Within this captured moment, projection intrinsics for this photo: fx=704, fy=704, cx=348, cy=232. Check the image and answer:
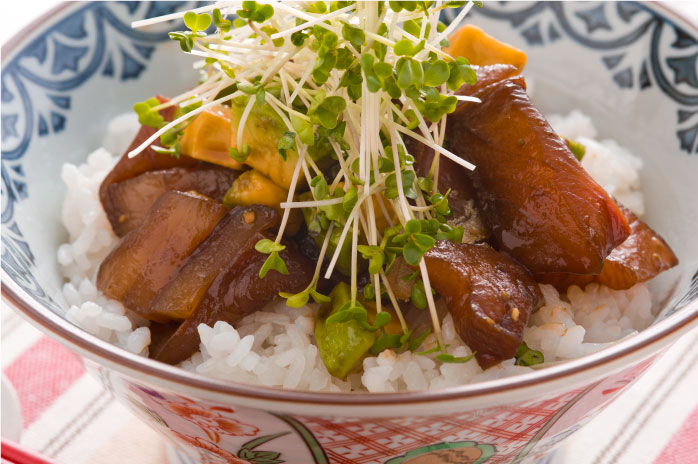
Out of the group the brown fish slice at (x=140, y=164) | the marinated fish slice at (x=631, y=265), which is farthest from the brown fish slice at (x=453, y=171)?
the brown fish slice at (x=140, y=164)

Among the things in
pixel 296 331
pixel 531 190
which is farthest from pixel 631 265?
pixel 296 331

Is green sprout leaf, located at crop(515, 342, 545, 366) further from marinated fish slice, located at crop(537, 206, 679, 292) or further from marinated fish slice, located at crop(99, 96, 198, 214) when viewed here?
marinated fish slice, located at crop(99, 96, 198, 214)

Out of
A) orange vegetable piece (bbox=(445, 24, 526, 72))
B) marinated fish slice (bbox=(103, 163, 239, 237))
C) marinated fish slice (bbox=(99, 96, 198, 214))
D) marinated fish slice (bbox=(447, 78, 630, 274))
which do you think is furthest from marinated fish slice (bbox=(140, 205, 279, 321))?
orange vegetable piece (bbox=(445, 24, 526, 72))

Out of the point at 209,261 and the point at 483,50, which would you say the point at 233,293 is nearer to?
the point at 209,261

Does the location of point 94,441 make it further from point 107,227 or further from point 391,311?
point 391,311

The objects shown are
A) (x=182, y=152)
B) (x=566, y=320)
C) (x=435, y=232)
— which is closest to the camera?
(x=435, y=232)

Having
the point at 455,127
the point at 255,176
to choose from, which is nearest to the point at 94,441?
the point at 255,176
